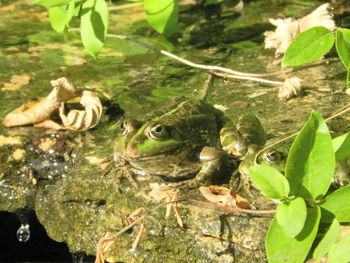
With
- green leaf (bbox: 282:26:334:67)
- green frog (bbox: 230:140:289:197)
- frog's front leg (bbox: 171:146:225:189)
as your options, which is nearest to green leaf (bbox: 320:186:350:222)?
green leaf (bbox: 282:26:334:67)

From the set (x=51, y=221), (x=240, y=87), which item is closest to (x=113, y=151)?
(x=51, y=221)

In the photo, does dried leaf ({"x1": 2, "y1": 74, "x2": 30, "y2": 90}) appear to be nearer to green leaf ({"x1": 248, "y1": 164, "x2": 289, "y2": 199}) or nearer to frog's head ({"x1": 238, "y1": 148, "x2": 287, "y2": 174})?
frog's head ({"x1": 238, "y1": 148, "x2": 287, "y2": 174})

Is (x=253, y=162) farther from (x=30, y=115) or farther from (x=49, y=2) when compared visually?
(x=30, y=115)

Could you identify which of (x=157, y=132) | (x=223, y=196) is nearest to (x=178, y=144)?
(x=157, y=132)

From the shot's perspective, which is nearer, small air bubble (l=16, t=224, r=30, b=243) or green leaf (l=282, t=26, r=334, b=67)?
green leaf (l=282, t=26, r=334, b=67)

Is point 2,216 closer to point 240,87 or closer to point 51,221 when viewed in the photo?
point 51,221
